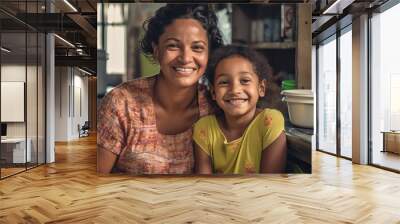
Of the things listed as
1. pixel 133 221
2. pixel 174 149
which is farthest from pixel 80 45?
pixel 133 221

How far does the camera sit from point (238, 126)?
21.0 ft

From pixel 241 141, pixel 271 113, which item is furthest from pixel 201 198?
pixel 271 113

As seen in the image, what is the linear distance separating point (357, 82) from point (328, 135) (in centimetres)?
251

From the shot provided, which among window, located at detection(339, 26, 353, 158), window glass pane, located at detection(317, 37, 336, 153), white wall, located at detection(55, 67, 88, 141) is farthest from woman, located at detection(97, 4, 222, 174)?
white wall, located at detection(55, 67, 88, 141)

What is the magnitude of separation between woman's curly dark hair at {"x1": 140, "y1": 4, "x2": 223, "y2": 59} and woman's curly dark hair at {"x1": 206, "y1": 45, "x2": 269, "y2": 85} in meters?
0.13

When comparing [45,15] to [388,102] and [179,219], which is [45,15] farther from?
[388,102]

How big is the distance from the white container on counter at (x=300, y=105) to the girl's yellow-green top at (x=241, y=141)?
8.6 inches

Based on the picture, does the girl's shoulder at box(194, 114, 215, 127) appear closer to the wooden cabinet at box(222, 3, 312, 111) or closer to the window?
the wooden cabinet at box(222, 3, 312, 111)

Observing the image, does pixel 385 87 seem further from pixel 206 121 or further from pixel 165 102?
pixel 165 102

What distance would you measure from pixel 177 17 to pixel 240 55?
1168 mm

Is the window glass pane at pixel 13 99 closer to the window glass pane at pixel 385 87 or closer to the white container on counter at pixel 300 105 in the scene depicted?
the white container on counter at pixel 300 105

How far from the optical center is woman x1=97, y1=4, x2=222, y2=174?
6.40 metres

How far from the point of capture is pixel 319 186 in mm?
5695

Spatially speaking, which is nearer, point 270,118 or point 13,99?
point 270,118
